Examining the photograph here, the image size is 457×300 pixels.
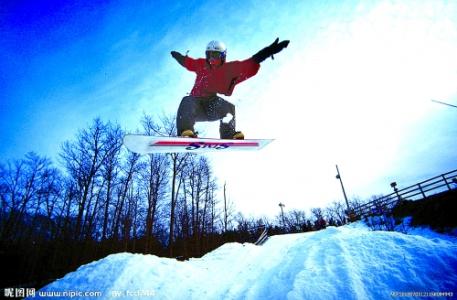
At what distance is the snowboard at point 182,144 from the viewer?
436 centimetres

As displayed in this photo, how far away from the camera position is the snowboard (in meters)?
4.36

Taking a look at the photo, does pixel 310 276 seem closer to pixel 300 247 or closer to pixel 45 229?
pixel 300 247

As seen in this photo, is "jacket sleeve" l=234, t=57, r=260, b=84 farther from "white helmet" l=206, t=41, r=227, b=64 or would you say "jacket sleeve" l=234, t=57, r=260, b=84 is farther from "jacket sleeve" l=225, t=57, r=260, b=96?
"white helmet" l=206, t=41, r=227, b=64

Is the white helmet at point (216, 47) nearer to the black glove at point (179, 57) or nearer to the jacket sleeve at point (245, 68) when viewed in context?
the jacket sleeve at point (245, 68)

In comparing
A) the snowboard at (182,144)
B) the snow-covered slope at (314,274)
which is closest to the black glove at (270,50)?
the snowboard at (182,144)

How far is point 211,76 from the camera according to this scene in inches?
176

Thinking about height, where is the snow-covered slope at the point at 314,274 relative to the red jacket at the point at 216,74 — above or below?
below

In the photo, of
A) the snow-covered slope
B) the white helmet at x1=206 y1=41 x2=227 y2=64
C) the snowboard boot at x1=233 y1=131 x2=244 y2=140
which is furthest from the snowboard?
the snow-covered slope

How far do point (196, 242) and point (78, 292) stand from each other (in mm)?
15637

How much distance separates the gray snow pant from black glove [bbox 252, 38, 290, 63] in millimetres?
1207

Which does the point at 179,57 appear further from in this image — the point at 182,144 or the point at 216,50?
the point at 182,144

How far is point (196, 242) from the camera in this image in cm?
2092

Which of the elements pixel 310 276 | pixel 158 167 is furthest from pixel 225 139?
pixel 158 167

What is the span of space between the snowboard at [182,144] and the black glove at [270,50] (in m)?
1.93
